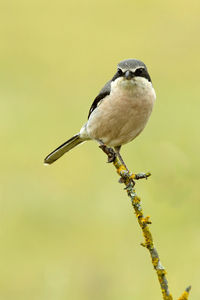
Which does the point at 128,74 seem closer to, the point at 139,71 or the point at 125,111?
the point at 139,71

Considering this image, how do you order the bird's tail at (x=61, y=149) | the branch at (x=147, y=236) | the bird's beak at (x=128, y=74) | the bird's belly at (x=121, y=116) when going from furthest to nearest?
1. the bird's tail at (x=61, y=149)
2. the bird's belly at (x=121, y=116)
3. the bird's beak at (x=128, y=74)
4. the branch at (x=147, y=236)

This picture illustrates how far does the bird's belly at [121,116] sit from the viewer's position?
508cm

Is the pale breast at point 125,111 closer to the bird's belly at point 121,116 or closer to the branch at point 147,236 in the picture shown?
the bird's belly at point 121,116

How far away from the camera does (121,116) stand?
514 centimetres

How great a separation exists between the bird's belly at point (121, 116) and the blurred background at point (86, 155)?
820mm

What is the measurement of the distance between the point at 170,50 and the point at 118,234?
6333 mm

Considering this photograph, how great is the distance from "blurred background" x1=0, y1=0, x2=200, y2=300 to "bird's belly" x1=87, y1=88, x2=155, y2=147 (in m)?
0.82

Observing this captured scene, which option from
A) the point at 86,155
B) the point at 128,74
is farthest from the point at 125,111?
the point at 86,155

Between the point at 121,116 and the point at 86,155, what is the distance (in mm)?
3388

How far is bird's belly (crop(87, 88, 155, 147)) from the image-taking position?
16.7 ft

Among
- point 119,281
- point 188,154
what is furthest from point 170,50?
point 119,281

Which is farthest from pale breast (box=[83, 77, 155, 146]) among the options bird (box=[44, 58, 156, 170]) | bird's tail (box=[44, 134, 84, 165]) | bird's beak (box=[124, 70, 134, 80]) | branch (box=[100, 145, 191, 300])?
branch (box=[100, 145, 191, 300])

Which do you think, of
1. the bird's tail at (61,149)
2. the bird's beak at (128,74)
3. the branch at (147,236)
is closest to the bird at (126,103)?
the bird's beak at (128,74)

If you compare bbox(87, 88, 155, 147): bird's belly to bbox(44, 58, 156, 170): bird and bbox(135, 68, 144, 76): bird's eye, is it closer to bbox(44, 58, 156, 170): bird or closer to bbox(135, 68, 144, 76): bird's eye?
bbox(44, 58, 156, 170): bird
